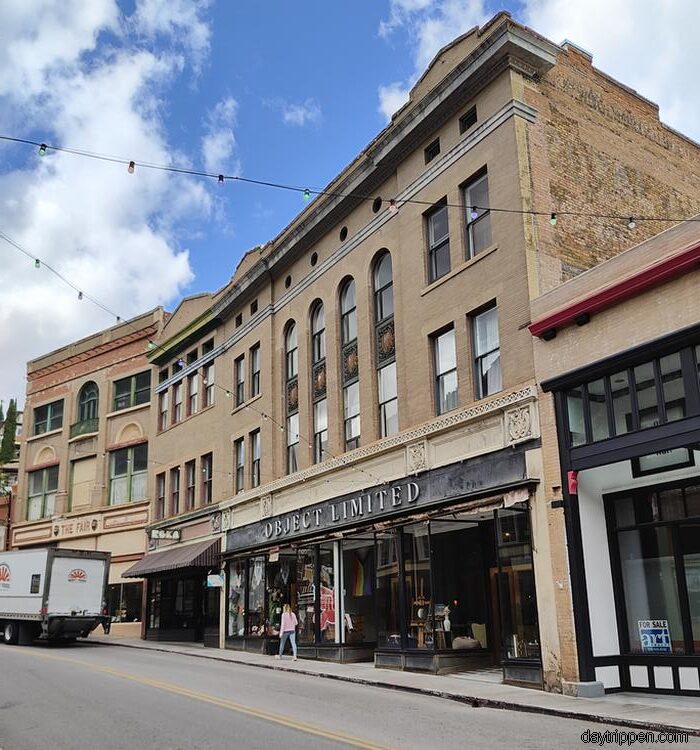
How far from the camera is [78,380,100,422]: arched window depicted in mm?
41188

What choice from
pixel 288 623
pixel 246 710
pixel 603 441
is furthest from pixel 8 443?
pixel 603 441

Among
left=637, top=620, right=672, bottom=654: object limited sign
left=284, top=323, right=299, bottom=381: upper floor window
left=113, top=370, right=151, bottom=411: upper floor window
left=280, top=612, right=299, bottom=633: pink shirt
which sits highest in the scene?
left=113, top=370, right=151, bottom=411: upper floor window

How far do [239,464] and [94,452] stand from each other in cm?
1401

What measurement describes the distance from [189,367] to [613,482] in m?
22.3

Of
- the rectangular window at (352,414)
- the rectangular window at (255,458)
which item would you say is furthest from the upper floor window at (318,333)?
the rectangular window at (255,458)

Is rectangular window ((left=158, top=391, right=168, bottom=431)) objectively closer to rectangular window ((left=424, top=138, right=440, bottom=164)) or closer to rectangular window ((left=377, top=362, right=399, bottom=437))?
rectangular window ((left=377, top=362, right=399, bottom=437))

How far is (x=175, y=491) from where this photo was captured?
112 feet

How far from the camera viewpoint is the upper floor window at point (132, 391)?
126 ft

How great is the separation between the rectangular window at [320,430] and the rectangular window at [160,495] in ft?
42.6

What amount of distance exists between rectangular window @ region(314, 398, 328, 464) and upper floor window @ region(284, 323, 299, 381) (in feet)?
6.91

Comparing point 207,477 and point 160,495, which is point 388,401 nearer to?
point 207,477

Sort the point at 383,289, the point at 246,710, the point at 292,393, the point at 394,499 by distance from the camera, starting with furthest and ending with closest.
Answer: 1. the point at 292,393
2. the point at 383,289
3. the point at 394,499
4. the point at 246,710

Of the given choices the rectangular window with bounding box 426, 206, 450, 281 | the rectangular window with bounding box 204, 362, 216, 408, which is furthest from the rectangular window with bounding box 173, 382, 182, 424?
the rectangular window with bounding box 426, 206, 450, 281

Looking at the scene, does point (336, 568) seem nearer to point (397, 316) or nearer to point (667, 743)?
point (397, 316)
